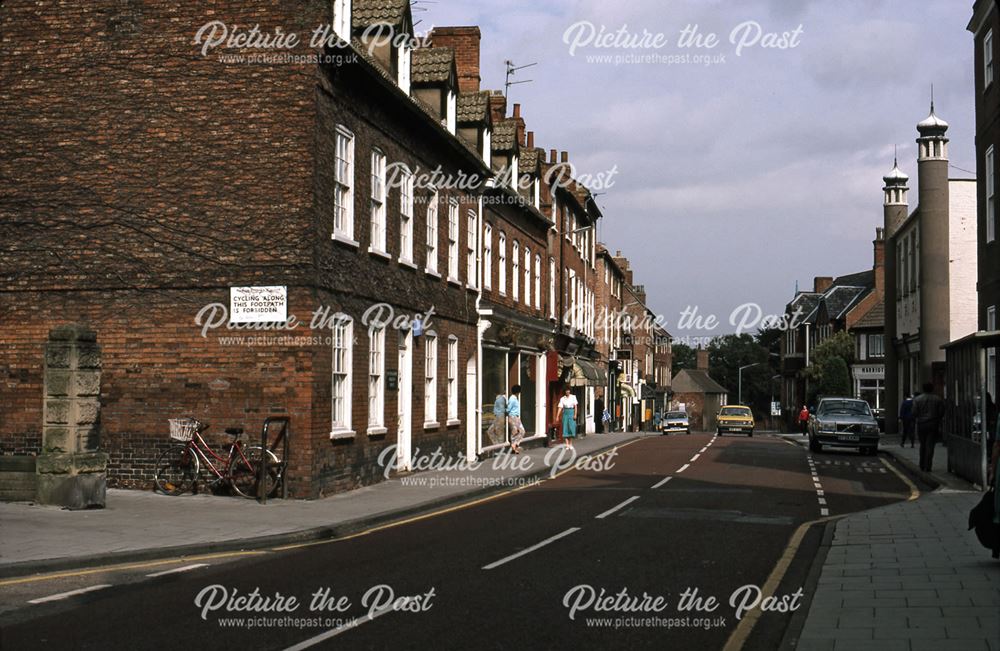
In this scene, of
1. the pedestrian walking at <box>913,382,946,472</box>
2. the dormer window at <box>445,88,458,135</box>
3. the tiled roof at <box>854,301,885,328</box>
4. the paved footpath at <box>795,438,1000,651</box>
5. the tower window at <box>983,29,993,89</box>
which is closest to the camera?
the paved footpath at <box>795,438,1000,651</box>

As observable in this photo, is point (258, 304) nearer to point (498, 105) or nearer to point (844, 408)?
point (498, 105)

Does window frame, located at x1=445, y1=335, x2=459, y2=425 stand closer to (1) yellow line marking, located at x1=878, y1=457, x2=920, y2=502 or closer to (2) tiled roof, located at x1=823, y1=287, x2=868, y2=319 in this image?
(1) yellow line marking, located at x1=878, y1=457, x2=920, y2=502

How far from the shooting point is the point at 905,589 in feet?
31.8

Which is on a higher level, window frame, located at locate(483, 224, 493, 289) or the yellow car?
window frame, located at locate(483, 224, 493, 289)

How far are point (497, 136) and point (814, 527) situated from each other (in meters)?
21.1

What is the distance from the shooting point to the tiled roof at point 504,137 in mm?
33844

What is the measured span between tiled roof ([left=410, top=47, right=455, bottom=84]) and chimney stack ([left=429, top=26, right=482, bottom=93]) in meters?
6.40

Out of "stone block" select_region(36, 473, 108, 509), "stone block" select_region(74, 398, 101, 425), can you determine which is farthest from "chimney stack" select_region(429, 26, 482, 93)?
"stone block" select_region(36, 473, 108, 509)

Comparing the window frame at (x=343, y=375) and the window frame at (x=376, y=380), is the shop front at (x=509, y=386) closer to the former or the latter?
the window frame at (x=376, y=380)

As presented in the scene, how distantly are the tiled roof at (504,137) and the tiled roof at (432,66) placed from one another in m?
7.58

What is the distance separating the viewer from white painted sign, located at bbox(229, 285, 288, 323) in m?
18.0

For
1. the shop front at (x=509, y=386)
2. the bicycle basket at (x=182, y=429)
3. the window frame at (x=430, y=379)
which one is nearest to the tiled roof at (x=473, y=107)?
the shop front at (x=509, y=386)

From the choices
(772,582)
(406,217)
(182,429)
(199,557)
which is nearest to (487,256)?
(406,217)

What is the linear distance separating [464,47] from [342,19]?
14.2 metres
